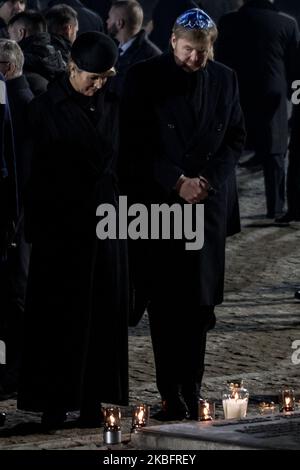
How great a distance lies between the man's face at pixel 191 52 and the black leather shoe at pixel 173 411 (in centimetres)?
168

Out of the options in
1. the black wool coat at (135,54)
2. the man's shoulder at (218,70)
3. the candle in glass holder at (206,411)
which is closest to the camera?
the candle in glass holder at (206,411)

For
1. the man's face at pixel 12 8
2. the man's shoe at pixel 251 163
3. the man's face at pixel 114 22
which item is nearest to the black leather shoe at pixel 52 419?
the man's face at pixel 12 8

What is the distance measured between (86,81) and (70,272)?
0.94m

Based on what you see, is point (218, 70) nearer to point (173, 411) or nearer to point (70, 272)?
point (70, 272)

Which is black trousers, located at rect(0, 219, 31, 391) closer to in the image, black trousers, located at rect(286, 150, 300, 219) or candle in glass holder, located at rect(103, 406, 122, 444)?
candle in glass holder, located at rect(103, 406, 122, 444)

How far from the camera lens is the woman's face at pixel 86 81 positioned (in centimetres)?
1045

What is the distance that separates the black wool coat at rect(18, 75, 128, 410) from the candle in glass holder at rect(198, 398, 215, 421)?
0.60 metres

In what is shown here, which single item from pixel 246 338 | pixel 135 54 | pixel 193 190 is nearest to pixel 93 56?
pixel 193 190

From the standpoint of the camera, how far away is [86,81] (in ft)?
34.4

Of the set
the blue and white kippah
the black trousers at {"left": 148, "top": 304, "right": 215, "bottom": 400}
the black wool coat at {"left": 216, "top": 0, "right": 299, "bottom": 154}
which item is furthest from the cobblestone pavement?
the blue and white kippah

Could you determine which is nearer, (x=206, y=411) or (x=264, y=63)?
(x=206, y=411)

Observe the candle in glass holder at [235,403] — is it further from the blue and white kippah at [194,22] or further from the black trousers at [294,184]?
the black trousers at [294,184]
